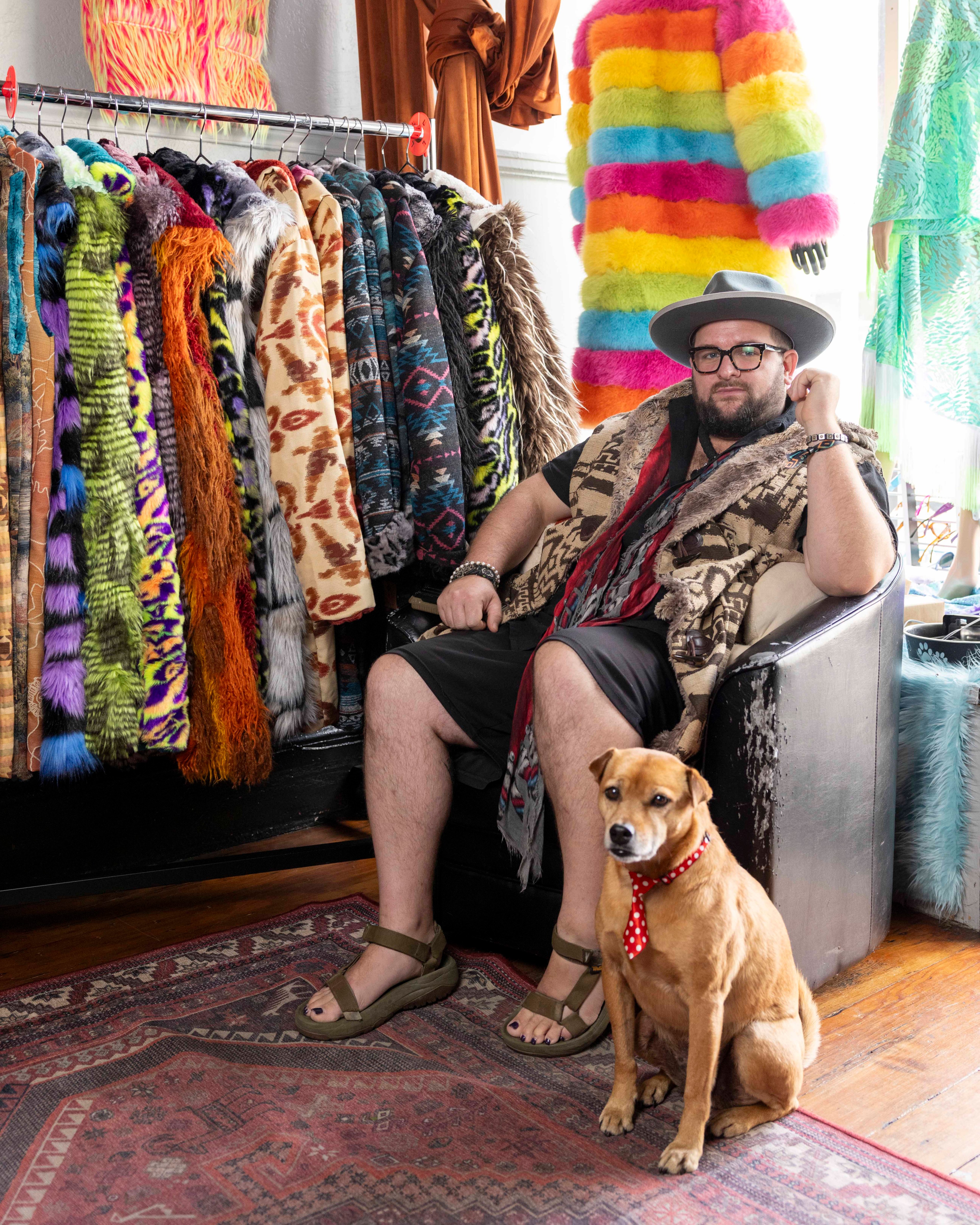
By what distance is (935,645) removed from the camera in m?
2.03

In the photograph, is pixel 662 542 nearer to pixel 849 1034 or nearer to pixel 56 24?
pixel 849 1034

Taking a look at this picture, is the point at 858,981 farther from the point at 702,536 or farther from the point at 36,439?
the point at 36,439

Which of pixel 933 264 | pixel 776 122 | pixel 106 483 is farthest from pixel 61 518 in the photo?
pixel 933 264

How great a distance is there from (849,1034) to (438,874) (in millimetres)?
733

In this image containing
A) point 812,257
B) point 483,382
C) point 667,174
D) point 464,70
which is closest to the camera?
point 483,382

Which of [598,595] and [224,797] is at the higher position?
[598,595]

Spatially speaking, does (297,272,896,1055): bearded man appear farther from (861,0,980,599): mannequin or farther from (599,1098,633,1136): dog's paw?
(861,0,980,599): mannequin

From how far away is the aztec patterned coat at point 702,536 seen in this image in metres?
1.61

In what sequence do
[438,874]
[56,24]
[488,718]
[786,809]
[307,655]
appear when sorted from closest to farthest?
[786,809] < [488,718] < [438,874] < [307,655] < [56,24]

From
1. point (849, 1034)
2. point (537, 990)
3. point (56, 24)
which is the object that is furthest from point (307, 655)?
point (56, 24)

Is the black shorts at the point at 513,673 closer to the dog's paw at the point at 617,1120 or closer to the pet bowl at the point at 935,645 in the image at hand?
the dog's paw at the point at 617,1120

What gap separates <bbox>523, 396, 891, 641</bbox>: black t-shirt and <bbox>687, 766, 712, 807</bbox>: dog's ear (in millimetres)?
506

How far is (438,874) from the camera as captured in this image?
6.21 ft

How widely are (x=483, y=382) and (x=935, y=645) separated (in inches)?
40.9
